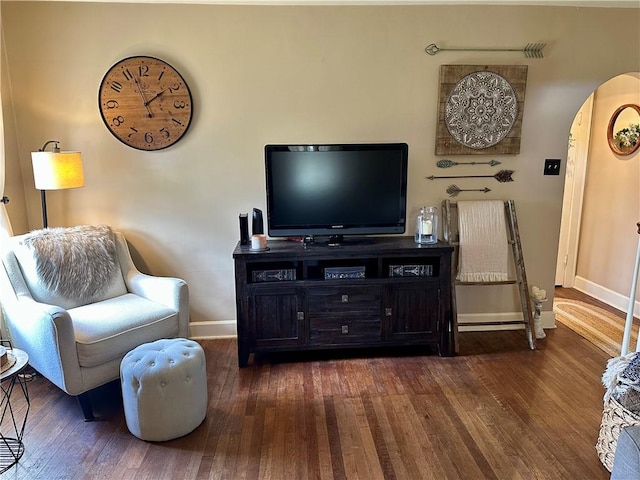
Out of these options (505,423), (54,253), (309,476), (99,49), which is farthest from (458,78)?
(54,253)

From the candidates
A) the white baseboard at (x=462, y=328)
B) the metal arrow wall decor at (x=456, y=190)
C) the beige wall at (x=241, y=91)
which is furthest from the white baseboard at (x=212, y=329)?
the metal arrow wall decor at (x=456, y=190)

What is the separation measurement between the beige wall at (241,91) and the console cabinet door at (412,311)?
2.37ft

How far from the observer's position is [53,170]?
106 inches

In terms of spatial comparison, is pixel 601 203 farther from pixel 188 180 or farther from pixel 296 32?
pixel 188 180

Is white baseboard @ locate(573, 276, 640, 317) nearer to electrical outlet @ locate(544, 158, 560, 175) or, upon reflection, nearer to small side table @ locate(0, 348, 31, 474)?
electrical outlet @ locate(544, 158, 560, 175)

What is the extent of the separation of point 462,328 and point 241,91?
2.48 metres

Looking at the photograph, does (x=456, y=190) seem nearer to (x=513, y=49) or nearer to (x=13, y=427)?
(x=513, y=49)

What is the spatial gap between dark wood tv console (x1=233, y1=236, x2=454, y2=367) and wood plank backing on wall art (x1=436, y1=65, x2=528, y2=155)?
847 millimetres

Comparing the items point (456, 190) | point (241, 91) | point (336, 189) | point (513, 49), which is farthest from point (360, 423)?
point (513, 49)

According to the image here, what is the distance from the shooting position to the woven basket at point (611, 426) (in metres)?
1.85

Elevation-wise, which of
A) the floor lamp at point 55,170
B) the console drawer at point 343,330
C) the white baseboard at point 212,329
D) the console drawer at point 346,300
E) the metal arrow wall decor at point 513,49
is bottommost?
A: the white baseboard at point 212,329

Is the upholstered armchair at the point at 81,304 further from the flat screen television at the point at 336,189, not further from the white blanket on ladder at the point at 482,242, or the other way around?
the white blanket on ladder at the point at 482,242

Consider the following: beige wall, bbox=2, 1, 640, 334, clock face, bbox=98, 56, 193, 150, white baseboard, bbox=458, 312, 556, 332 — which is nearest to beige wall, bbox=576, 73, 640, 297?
beige wall, bbox=2, 1, 640, 334

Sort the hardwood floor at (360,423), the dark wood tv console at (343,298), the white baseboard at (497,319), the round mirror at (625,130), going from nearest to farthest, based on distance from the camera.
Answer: the hardwood floor at (360,423), the dark wood tv console at (343,298), the white baseboard at (497,319), the round mirror at (625,130)
